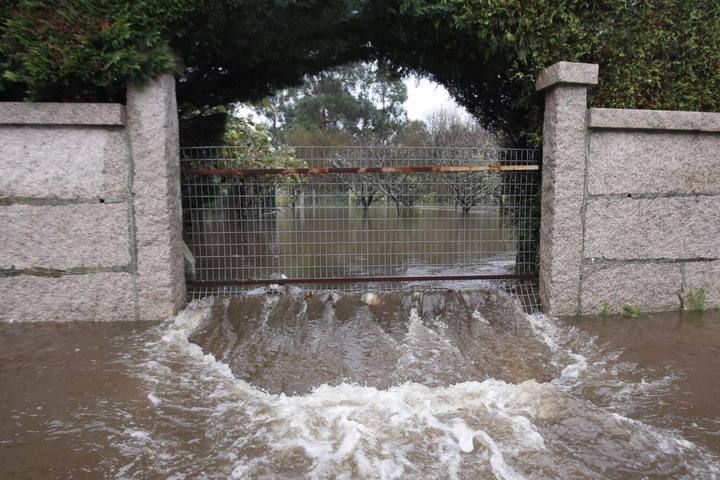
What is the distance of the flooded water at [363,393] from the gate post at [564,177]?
0.38 metres

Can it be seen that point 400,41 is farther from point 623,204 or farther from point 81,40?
point 81,40

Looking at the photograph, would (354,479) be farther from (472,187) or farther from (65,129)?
(472,187)

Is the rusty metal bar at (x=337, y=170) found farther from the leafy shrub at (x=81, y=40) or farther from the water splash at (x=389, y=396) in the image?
the water splash at (x=389, y=396)

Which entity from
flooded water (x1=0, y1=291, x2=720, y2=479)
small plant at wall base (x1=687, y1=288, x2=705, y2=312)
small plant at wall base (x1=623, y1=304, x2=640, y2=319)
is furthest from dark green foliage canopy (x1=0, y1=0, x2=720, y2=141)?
flooded water (x1=0, y1=291, x2=720, y2=479)

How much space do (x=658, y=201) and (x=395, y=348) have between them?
317 centimetres

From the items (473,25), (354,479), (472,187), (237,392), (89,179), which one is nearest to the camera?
(354,479)

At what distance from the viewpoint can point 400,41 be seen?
5.40 m

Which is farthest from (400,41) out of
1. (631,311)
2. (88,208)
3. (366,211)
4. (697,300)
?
(697,300)

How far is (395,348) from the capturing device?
413cm

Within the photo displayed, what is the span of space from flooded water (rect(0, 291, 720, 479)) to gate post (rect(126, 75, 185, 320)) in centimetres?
33

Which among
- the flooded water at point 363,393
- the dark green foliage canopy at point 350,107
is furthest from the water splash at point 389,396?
the dark green foliage canopy at point 350,107

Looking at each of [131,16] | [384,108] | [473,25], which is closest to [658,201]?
[473,25]

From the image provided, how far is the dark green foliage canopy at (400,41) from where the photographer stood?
13.2ft

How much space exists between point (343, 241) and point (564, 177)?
110 inches
